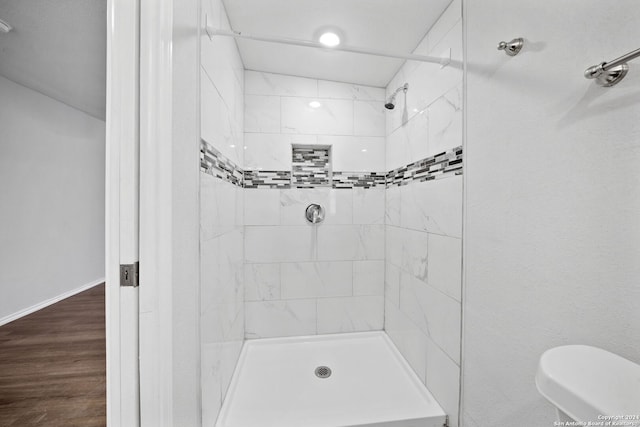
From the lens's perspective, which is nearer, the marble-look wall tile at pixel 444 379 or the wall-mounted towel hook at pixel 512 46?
the wall-mounted towel hook at pixel 512 46

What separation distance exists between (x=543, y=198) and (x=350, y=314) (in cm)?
163

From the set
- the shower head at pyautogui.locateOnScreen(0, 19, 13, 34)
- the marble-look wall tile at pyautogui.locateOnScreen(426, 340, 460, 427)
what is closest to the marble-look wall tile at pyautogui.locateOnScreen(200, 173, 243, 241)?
the marble-look wall tile at pyautogui.locateOnScreen(426, 340, 460, 427)

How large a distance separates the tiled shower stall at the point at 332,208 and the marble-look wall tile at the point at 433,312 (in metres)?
0.01

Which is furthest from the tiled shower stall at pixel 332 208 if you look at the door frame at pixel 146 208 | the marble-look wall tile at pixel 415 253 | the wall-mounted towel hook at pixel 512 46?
the door frame at pixel 146 208

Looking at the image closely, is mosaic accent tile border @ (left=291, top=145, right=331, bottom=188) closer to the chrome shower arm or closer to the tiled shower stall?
the tiled shower stall

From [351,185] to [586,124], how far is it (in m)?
1.45

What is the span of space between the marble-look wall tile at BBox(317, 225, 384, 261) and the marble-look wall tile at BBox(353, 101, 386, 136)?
2.66ft

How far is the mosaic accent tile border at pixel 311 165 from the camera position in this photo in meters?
2.03

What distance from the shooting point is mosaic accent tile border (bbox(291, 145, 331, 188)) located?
2.03 metres

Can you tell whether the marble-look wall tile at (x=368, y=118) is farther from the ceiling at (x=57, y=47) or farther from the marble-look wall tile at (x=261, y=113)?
the ceiling at (x=57, y=47)

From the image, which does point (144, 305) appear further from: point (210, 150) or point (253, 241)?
point (253, 241)

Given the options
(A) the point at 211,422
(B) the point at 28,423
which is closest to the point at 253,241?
(A) the point at 211,422

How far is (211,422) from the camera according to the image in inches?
45.4

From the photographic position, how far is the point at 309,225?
6.55ft
